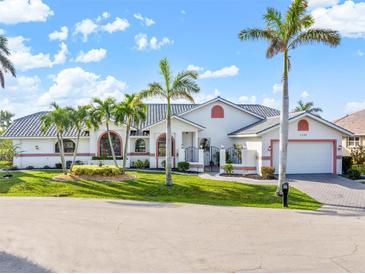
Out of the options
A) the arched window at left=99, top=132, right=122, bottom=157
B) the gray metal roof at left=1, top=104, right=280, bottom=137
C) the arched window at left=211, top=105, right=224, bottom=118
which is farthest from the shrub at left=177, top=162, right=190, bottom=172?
the arched window at left=99, top=132, right=122, bottom=157

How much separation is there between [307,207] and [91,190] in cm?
1170

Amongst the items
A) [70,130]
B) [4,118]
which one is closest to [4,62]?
[70,130]

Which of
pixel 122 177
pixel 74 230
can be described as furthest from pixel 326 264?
pixel 122 177

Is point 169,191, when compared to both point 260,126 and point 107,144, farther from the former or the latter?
point 107,144

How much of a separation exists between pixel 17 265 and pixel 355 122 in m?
38.7

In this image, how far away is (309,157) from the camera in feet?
87.9

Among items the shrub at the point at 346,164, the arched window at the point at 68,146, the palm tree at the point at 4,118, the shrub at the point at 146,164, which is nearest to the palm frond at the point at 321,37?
the shrub at the point at 346,164

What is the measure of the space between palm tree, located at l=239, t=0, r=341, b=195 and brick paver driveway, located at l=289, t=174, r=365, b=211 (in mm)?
2542

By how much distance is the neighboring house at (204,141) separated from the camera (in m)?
A: 26.6

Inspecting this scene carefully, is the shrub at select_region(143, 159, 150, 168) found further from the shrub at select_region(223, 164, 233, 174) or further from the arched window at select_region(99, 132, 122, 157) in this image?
the shrub at select_region(223, 164, 233, 174)

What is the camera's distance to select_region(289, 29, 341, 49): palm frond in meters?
18.0

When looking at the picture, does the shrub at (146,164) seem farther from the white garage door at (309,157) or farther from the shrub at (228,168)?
the white garage door at (309,157)

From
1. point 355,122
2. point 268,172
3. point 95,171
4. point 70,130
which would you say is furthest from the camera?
point 355,122

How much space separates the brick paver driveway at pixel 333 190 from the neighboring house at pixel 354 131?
37.5ft
